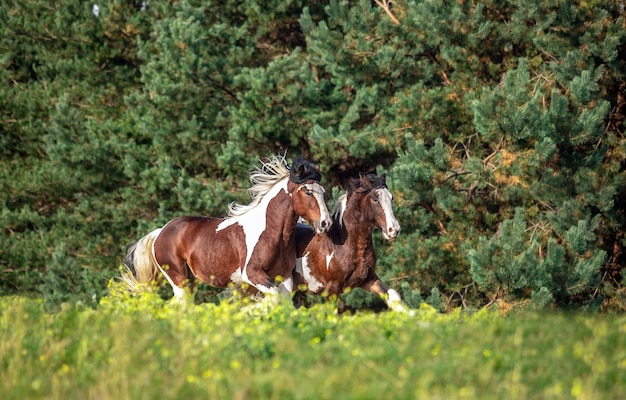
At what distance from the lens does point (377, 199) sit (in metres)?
12.0

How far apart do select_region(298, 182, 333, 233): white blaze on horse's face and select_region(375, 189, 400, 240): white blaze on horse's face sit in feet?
2.36

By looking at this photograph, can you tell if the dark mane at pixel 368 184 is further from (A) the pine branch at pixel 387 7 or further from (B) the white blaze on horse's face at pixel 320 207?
(A) the pine branch at pixel 387 7

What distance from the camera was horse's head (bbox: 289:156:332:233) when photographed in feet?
37.9

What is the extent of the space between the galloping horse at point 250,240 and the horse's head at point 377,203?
0.66 metres

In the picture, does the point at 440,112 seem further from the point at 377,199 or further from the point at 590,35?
the point at 377,199

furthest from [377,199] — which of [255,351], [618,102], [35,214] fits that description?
[35,214]

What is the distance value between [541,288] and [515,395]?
1106 centimetres

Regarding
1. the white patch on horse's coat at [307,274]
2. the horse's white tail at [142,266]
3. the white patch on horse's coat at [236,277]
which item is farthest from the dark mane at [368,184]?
the horse's white tail at [142,266]

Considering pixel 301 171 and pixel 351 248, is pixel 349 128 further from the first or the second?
pixel 301 171

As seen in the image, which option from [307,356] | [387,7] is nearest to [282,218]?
[307,356]

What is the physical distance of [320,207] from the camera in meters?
11.6

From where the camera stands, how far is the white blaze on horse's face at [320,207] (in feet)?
37.8

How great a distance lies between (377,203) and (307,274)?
128 cm

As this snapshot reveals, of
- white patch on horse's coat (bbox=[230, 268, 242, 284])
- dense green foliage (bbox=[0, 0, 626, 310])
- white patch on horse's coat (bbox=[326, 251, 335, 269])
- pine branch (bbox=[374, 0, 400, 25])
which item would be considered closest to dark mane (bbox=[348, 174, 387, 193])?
white patch on horse's coat (bbox=[326, 251, 335, 269])
